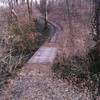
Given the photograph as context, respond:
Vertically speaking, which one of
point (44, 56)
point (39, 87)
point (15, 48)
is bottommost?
point (39, 87)

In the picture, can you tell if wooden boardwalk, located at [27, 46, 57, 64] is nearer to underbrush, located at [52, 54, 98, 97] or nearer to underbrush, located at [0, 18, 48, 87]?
underbrush, located at [0, 18, 48, 87]

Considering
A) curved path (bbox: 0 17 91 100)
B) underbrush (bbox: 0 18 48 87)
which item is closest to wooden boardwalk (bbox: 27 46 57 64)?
curved path (bbox: 0 17 91 100)

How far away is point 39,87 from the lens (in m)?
7.84

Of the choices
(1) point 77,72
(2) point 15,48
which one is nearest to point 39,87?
(1) point 77,72

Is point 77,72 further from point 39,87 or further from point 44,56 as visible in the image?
point 44,56

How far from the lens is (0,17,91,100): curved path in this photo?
7258mm


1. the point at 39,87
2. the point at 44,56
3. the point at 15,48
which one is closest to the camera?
the point at 39,87

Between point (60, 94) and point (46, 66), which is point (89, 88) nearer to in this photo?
point (60, 94)

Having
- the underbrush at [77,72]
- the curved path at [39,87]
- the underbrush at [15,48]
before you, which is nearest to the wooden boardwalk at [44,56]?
the curved path at [39,87]

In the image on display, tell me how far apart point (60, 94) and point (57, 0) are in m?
28.2

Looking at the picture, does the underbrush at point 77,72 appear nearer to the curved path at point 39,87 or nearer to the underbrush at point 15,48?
the curved path at point 39,87

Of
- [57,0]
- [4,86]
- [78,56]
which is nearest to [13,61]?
[4,86]

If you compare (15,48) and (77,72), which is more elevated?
(15,48)

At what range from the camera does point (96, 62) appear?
828cm
